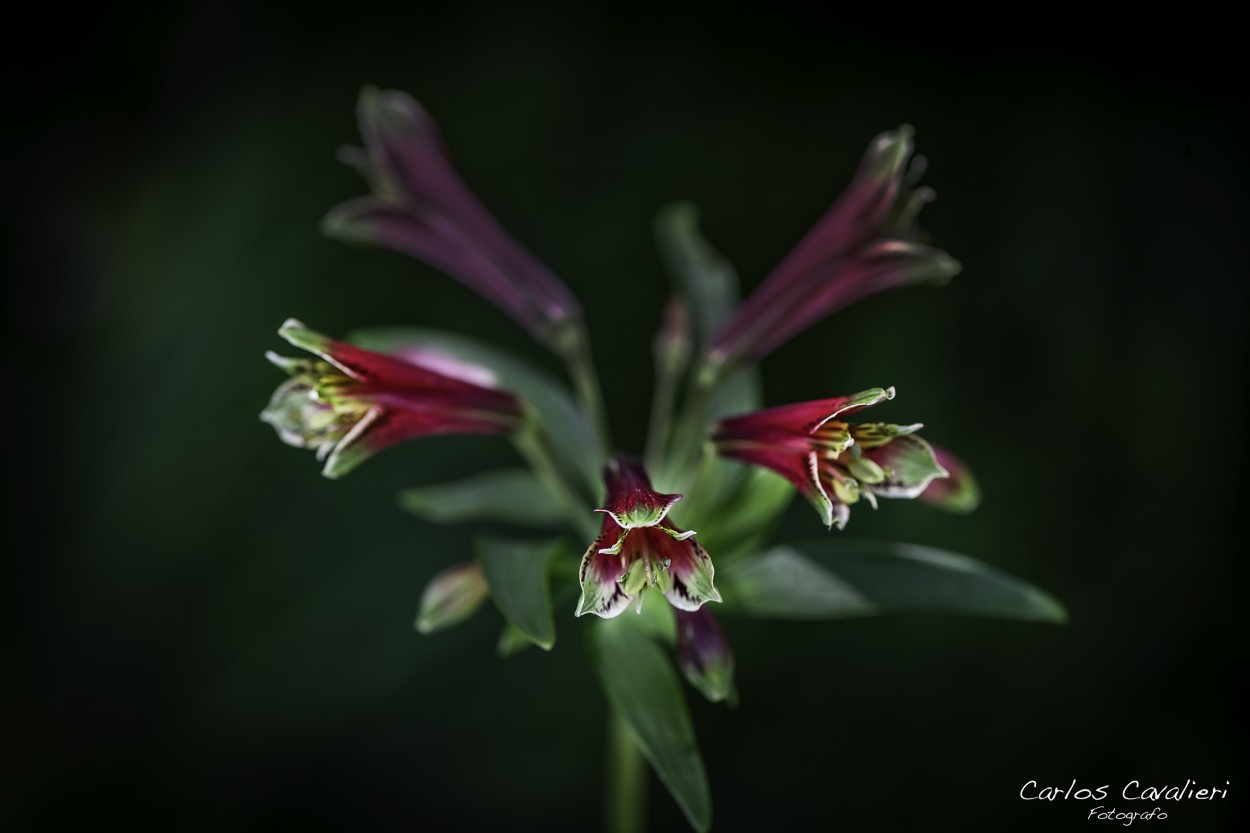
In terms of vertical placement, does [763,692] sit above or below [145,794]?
below

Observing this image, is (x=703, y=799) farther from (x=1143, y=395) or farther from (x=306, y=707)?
(x=1143, y=395)

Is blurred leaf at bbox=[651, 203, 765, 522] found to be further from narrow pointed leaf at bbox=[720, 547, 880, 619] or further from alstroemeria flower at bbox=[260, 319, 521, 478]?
alstroemeria flower at bbox=[260, 319, 521, 478]

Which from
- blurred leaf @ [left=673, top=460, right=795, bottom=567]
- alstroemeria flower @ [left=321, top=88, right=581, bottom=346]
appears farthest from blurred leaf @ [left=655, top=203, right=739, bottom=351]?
blurred leaf @ [left=673, top=460, right=795, bottom=567]

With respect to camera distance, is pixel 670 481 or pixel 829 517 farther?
pixel 670 481

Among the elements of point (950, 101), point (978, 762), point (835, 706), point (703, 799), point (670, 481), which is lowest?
point (978, 762)

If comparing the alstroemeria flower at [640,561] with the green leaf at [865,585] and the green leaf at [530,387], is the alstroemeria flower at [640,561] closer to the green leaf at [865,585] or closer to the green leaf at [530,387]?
the green leaf at [865,585]

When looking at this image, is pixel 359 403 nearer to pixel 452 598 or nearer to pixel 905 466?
pixel 452 598

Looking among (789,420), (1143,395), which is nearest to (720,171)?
(1143,395)

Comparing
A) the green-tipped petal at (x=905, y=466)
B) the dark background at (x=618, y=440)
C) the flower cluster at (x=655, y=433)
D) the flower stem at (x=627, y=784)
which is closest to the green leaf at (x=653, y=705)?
the flower cluster at (x=655, y=433)
